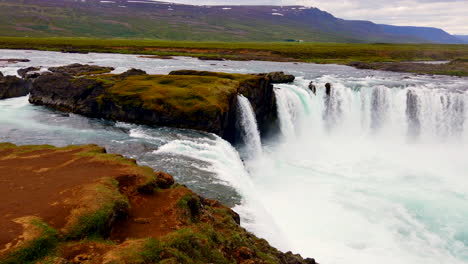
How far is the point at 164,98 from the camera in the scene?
38.3 meters

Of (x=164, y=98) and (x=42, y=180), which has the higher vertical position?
(x=164, y=98)

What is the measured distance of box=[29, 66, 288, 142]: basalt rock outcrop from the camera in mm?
36375

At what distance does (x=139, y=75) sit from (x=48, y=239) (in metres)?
40.2

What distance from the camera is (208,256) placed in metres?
12.7

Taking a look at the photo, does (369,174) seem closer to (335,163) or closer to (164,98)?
(335,163)

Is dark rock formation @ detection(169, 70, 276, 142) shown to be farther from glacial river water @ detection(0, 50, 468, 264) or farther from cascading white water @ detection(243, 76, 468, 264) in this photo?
cascading white water @ detection(243, 76, 468, 264)

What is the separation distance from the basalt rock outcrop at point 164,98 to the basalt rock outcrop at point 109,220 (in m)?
17.0

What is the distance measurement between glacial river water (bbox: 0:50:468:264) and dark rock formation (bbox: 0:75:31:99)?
2.86 m

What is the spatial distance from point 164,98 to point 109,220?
2599 centimetres

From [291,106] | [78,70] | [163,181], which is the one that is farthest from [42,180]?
[78,70]

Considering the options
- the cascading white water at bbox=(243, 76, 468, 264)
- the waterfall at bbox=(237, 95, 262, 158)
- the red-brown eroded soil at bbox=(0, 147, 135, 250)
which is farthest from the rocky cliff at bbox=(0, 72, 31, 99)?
the cascading white water at bbox=(243, 76, 468, 264)

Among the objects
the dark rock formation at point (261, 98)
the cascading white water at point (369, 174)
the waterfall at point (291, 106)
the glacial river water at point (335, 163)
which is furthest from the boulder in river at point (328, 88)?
the dark rock formation at point (261, 98)

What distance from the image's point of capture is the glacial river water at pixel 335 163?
918 inches

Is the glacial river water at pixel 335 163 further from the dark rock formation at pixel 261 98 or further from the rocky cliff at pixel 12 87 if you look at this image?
the rocky cliff at pixel 12 87
